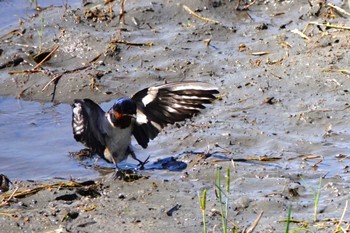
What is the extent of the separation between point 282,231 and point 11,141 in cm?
326

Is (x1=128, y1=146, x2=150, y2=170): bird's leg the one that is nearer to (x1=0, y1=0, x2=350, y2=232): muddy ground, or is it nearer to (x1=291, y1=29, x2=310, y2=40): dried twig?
(x1=0, y1=0, x2=350, y2=232): muddy ground

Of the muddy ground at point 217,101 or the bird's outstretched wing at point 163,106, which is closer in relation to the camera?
the muddy ground at point 217,101

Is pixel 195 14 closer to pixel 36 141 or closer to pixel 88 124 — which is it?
pixel 36 141

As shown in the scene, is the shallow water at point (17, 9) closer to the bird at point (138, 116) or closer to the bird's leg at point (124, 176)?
the bird at point (138, 116)

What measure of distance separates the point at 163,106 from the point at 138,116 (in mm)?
223

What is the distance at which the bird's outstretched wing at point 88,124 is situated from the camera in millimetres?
6766

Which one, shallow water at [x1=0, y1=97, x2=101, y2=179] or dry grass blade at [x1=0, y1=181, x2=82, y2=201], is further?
shallow water at [x1=0, y1=97, x2=101, y2=179]

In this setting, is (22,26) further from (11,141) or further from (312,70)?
→ (312,70)

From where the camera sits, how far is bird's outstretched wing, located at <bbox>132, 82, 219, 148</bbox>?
6.95 metres

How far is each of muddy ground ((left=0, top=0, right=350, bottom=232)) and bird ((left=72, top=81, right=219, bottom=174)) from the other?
0.26m

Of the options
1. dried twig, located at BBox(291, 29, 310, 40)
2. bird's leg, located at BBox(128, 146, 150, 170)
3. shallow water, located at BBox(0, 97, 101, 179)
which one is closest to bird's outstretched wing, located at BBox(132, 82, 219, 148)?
bird's leg, located at BBox(128, 146, 150, 170)

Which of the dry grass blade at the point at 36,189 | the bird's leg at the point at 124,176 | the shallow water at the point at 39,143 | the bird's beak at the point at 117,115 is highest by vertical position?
the bird's beak at the point at 117,115

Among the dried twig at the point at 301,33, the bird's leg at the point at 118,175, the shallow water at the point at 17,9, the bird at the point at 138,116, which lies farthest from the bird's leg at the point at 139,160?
the shallow water at the point at 17,9

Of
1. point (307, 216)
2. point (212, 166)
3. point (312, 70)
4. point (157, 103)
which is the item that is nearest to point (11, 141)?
point (157, 103)
